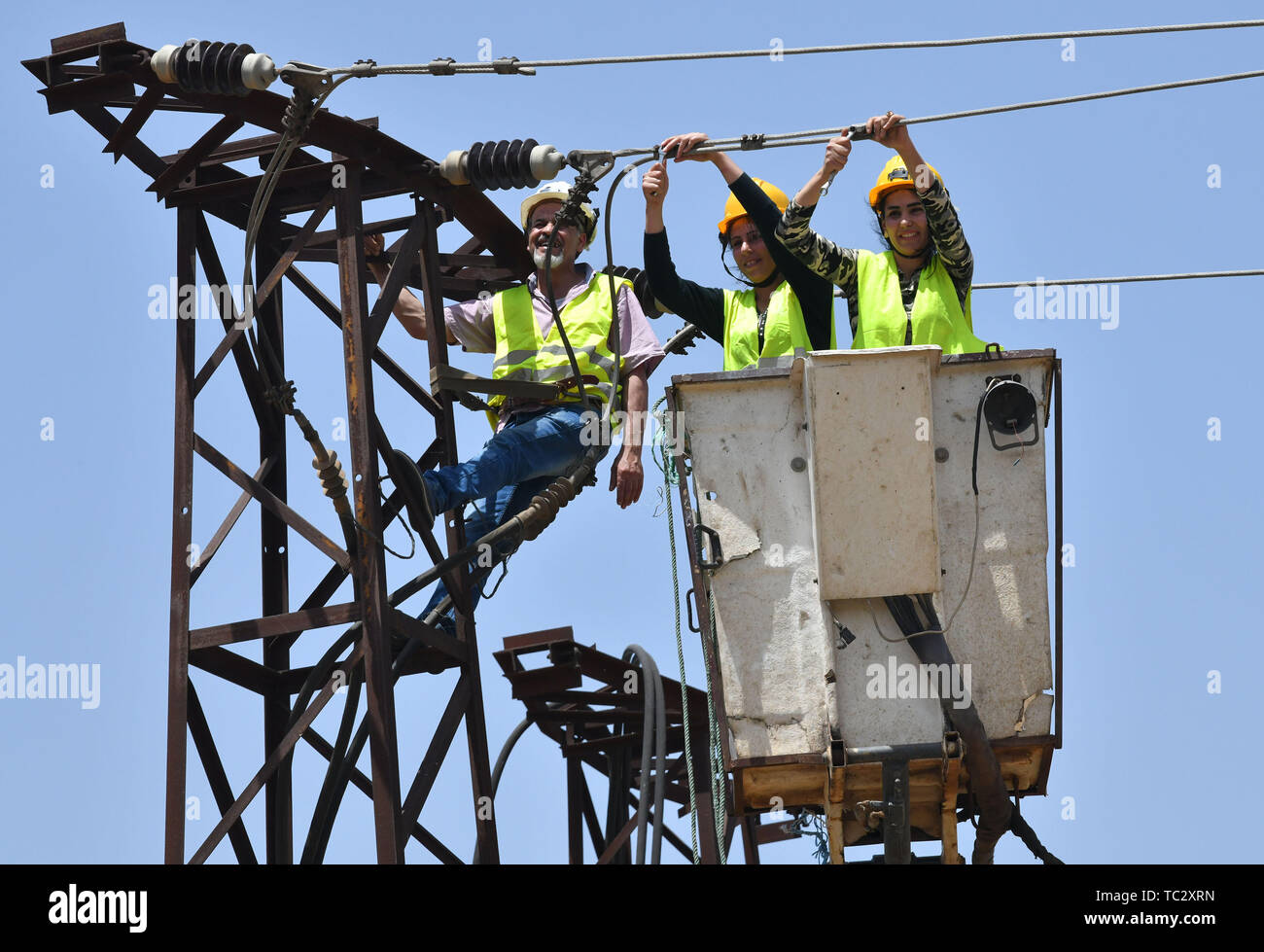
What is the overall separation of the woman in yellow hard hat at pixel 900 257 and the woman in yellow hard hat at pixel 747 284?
30 centimetres

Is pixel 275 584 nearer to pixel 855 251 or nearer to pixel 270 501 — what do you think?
pixel 270 501

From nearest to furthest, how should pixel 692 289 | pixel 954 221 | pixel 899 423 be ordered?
pixel 899 423 < pixel 954 221 < pixel 692 289

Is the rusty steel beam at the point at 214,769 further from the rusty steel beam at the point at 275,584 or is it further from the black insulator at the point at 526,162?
the black insulator at the point at 526,162

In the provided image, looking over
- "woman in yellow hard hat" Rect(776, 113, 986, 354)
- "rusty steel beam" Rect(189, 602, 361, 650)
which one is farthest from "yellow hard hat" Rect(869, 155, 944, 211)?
"rusty steel beam" Rect(189, 602, 361, 650)

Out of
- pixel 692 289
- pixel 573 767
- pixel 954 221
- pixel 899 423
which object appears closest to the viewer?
pixel 899 423

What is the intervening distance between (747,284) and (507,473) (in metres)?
1.72

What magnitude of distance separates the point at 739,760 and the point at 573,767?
5467 mm

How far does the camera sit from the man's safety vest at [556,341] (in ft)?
37.9

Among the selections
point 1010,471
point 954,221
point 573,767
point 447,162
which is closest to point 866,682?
point 1010,471

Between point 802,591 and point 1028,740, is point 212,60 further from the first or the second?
point 1028,740

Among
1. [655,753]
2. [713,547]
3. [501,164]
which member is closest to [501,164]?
[501,164]

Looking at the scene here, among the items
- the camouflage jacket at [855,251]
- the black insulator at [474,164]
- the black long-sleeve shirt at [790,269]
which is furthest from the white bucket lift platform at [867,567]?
the black insulator at [474,164]

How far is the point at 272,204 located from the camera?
1123 cm

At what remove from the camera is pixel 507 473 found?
11.2 m
